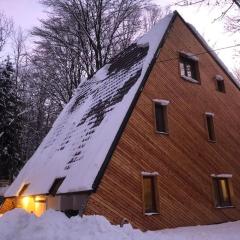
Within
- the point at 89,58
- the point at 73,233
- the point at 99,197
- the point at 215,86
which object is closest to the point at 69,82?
the point at 89,58

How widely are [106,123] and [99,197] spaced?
330 cm

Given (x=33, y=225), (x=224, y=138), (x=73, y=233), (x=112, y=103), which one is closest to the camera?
(x=73, y=233)

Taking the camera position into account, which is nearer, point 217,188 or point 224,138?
point 217,188

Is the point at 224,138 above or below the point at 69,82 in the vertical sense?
below

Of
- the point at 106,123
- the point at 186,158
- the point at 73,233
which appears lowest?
the point at 73,233

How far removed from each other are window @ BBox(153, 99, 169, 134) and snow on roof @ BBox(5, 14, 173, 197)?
4.98ft

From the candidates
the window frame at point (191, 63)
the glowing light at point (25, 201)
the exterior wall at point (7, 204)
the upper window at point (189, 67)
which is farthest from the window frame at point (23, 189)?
the upper window at point (189, 67)

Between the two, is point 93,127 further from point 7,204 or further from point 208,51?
point 7,204

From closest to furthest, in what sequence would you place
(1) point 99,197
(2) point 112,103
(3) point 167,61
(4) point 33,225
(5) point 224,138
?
1. (4) point 33,225
2. (1) point 99,197
3. (2) point 112,103
4. (3) point 167,61
5. (5) point 224,138

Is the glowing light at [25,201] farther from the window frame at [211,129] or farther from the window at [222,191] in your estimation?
the window frame at [211,129]

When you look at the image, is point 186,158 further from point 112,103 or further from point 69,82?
point 69,82

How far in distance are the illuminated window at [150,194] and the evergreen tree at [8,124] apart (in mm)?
16666

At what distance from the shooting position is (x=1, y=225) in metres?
10.5

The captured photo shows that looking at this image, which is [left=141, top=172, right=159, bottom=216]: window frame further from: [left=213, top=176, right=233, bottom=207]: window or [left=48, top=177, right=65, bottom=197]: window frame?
[left=213, top=176, right=233, bottom=207]: window
